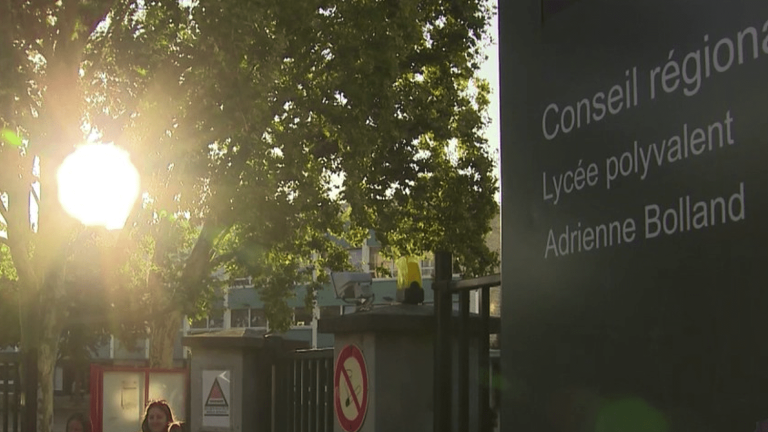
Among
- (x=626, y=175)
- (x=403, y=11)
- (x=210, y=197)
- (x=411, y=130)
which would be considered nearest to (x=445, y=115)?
(x=411, y=130)

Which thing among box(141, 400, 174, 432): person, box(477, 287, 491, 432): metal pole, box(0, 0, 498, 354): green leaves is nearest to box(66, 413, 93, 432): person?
box(141, 400, 174, 432): person

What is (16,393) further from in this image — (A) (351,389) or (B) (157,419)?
(A) (351,389)

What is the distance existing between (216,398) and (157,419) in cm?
58

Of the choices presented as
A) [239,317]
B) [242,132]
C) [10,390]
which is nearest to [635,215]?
[10,390]

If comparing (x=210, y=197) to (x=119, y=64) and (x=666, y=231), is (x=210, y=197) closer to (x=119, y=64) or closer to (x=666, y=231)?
(x=119, y=64)

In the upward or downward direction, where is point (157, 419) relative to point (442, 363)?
downward

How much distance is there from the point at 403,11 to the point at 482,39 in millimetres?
5165

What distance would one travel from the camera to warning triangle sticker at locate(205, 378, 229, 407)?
8.43 meters

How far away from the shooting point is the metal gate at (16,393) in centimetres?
1113

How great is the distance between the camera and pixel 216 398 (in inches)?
334

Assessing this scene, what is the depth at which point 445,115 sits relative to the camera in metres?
27.8

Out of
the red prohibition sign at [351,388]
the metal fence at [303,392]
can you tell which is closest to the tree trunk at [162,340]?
the metal fence at [303,392]

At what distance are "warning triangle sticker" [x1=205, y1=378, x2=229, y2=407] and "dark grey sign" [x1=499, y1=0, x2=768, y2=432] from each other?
6606mm

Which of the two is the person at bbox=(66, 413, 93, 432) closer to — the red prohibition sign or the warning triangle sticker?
the warning triangle sticker
